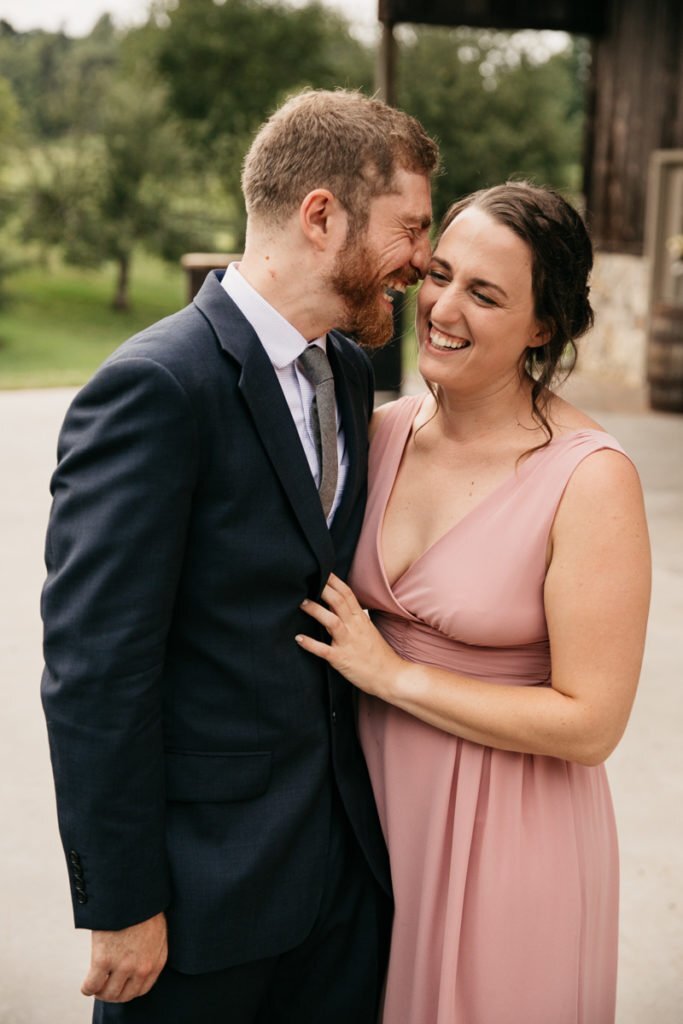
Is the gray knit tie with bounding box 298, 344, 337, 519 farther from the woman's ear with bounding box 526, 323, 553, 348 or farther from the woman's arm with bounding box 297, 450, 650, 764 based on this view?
the woman's ear with bounding box 526, 323, 553, 348

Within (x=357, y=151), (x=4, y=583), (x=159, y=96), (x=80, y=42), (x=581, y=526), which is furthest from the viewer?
(x=80, y=42)

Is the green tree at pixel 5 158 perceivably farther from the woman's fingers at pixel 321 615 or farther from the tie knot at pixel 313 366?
the woman's fingers at pixel 321 615

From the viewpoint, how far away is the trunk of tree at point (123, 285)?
20969mm

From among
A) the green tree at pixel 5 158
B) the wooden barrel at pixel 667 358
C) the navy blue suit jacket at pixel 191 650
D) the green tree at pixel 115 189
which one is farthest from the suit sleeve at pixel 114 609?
the green tree at pixel 115 189

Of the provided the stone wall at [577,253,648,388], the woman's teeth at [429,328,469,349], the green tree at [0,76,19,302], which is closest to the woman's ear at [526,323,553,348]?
the woman's teeth at [429,328,469,349]

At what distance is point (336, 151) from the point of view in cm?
157

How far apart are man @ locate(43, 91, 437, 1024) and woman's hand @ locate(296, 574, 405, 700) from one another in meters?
0.03

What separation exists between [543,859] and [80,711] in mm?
798

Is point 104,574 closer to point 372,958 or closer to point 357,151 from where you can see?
point 357,151

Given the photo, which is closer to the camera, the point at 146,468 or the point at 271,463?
the point at 146,468

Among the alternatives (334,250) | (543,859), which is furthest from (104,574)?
(543,859)

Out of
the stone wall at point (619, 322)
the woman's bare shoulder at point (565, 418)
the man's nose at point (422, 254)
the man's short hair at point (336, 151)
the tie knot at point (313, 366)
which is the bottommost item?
the stone wall at point (619, 322)

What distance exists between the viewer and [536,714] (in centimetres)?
173

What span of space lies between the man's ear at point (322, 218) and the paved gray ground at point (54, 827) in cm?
107
